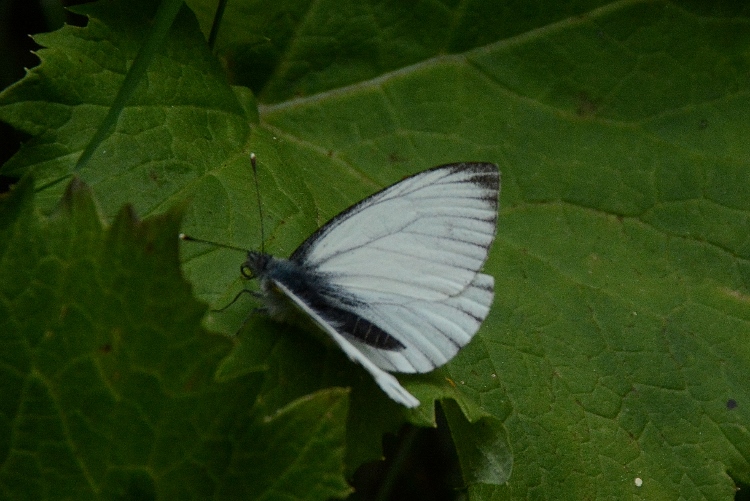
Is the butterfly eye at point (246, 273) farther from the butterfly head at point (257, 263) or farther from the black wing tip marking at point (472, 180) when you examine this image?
the black wing tip marking at point (472, 180)

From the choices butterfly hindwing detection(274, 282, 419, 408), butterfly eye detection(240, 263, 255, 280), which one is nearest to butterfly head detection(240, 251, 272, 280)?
butterfly eye detection(240, 263, 255, 280)

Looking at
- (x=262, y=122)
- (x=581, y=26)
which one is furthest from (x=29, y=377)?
(x=581, y=26)

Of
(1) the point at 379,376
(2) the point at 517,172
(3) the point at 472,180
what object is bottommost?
(2) the point at 517,172

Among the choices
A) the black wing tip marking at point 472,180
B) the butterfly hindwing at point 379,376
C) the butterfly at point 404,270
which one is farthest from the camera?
the black wing tip marking at point 472,180

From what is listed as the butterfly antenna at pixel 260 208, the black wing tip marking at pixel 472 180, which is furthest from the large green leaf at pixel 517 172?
the black wing tip marking at pixel 472 180

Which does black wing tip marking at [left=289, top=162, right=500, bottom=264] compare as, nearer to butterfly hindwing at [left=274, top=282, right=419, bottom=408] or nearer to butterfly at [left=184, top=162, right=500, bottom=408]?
butterfly at [left=184, top=162, right=500, bottom=408]

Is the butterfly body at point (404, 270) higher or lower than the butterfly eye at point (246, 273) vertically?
lower

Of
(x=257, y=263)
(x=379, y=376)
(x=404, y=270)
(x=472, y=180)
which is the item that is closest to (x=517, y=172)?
(x=472, y=180)

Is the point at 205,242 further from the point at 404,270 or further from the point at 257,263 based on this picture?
the point at 404,270
